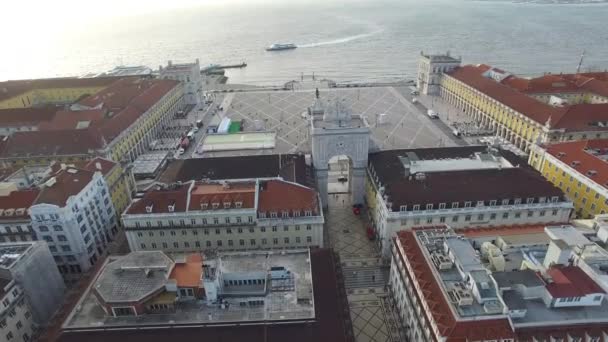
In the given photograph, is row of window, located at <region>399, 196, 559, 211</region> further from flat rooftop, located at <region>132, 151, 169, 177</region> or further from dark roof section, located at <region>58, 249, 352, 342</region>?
flat rooftop, located at <region>132, 151, 169, 177</region>

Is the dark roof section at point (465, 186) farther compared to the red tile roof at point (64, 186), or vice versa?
the dark roof section at point (465, 186)

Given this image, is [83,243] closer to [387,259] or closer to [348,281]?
[348,281]

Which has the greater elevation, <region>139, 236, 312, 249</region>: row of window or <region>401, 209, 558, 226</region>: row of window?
<region>401, 209, 558, 226</region>: row of window

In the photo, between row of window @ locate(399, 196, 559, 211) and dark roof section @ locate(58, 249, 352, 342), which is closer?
dark roof section @ locate(58, 249, 352, 342)

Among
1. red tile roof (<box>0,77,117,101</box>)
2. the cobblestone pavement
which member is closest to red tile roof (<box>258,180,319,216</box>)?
the cobblestone pavement

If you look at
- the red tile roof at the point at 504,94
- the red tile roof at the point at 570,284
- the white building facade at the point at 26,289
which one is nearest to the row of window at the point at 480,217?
the red tile roof at the point at 570,284

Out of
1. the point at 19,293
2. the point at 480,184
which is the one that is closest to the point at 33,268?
the point at 19,293

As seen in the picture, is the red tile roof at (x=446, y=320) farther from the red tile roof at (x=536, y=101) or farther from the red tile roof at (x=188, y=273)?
the red tile roof at (x=536, y=101)
